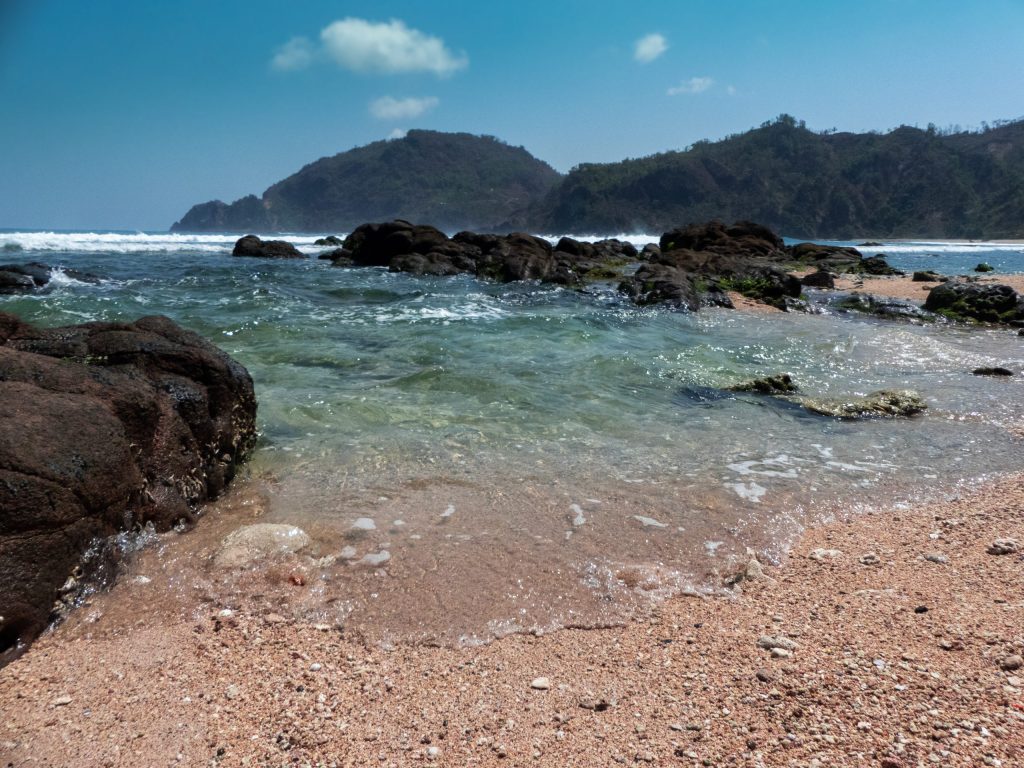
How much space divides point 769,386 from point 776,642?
5.43 metres

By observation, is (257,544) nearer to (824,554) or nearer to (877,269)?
(824,554)

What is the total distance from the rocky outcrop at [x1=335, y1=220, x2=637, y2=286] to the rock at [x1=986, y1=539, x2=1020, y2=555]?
17.6m

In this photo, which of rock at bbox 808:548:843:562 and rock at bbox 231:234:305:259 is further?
rock at bbox 231:234:305:259

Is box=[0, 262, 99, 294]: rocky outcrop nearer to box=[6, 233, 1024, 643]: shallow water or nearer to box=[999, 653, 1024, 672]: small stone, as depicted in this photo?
box=[6, 233, 1024, 643]: shallow water

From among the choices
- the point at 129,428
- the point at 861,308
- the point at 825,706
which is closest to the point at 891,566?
the point at 825,706

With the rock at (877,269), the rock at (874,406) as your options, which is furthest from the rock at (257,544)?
the rock at (877,269)

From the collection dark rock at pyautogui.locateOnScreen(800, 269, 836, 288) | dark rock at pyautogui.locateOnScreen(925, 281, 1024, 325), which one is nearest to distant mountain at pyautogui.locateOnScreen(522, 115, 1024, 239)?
dark rock at pyautogui.locateOnScreen(800, 269, 836, 288)

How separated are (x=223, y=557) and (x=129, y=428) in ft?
3.66

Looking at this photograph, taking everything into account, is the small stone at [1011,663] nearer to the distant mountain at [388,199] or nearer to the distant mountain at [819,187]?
the distant mountain at [819,187]

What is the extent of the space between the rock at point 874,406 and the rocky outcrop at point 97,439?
20.4 ft

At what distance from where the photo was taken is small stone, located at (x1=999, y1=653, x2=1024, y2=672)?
7.18ft

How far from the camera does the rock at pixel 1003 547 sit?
3264 millimetres

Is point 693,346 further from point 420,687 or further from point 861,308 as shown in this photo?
point 420,687

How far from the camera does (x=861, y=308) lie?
15.6 m
